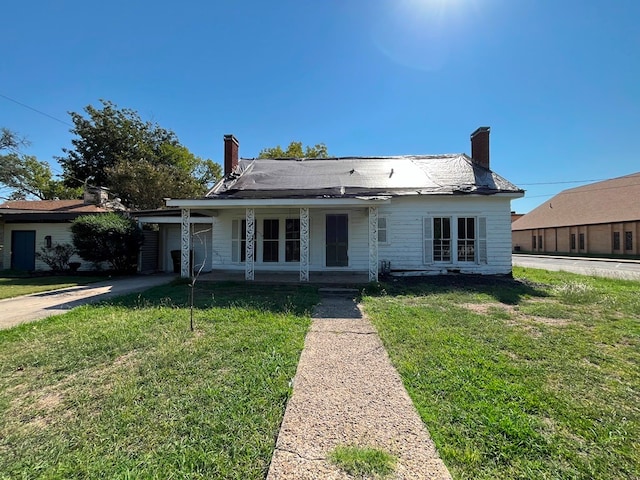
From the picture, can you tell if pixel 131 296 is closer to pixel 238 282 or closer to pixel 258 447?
pixel 238 282

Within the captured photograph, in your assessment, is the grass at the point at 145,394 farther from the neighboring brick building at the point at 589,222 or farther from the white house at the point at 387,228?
the neighboring brick building at the point at 589,222

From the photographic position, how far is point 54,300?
A: 317 inches

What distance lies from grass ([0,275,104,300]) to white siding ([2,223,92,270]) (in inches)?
68.6

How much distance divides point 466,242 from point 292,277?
678 cm

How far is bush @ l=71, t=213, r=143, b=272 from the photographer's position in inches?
485

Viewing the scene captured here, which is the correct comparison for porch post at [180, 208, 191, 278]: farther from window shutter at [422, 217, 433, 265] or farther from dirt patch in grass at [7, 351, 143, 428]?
window shutter at [422, 217, 433, 265]

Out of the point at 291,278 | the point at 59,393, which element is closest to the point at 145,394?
the point at 59,393

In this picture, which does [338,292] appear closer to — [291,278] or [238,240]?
[291,278]

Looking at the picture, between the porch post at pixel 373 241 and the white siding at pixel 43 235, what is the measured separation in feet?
42.1

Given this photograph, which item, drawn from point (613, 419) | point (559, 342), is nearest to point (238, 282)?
point (559, 342)

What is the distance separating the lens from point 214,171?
33.7 meters

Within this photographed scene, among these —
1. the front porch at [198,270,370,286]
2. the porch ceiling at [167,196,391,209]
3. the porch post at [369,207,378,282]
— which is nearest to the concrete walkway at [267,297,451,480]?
the porch post at [369,207,378,282]

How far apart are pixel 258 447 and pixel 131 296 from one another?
7503 mm

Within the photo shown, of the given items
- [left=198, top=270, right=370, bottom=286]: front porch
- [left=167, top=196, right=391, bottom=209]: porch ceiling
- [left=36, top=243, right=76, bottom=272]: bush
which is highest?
[left=167, top=196, right=391, bottom=209]: porch ceiling
